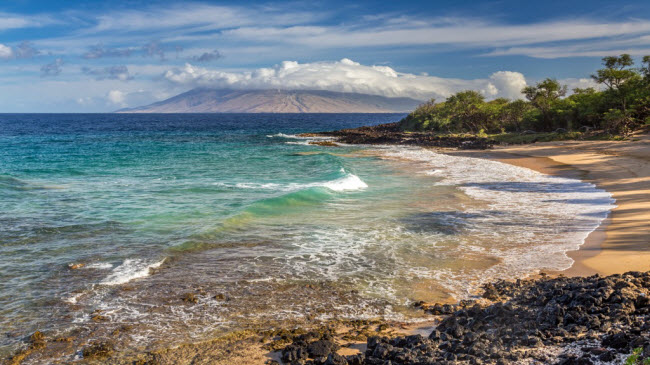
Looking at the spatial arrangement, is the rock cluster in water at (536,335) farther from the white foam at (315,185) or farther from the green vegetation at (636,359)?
the white foam at (315,185)

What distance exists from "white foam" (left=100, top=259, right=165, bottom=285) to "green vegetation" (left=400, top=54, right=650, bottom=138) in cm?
4567

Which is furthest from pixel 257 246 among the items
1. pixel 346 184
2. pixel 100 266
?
pixel 346 184

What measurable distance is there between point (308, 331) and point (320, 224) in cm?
924

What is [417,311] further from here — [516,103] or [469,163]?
[516,103]

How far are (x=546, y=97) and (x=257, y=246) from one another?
57170mm

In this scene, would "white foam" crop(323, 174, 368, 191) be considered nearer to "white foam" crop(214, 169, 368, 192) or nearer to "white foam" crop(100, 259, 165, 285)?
"white foam" crop(214, 169, 368, 192)

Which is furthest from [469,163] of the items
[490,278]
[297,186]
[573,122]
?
[490,278]

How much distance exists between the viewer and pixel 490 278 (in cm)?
1144

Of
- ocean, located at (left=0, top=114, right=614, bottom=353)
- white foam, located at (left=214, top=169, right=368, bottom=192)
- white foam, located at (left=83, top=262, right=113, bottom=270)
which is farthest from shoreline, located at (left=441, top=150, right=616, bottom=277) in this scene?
white foam, located at (left=214, top=169, right=368, bottom=192)

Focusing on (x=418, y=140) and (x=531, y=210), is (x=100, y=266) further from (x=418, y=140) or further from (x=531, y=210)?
(x=418, y=140)

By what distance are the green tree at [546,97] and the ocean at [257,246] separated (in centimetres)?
3196

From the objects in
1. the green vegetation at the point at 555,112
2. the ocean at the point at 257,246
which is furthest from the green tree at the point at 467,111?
the ocean at the point at 257,246

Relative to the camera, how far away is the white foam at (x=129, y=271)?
38.0 ft

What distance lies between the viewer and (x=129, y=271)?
12289mm
